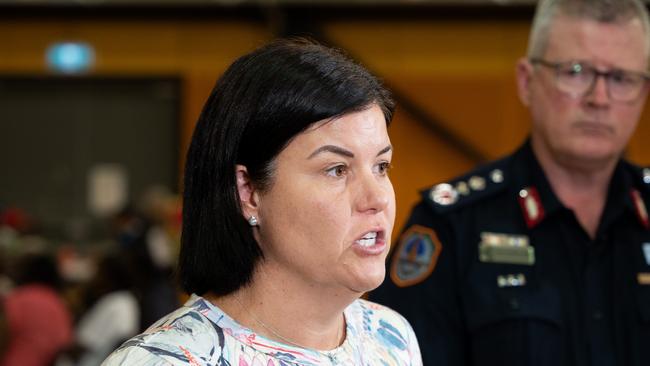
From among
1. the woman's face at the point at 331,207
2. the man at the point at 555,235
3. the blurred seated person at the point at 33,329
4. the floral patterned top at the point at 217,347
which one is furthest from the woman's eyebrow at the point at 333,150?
the blurred seated person at the point at 33,329

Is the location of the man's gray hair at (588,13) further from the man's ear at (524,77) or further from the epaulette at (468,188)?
the epaulette at (468,188)

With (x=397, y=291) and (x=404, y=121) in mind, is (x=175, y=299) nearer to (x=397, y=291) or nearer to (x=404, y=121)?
(x=397, y=291)

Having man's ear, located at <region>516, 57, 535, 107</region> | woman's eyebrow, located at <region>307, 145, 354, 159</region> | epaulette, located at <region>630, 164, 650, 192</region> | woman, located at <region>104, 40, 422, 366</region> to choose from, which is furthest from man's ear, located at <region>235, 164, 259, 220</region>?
epaulette, located at <region>630, 164, 650, 192</region>

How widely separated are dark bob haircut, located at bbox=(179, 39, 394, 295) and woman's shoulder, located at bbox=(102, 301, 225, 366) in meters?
0.08

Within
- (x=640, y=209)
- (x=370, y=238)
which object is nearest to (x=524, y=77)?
(x=640, y=209)

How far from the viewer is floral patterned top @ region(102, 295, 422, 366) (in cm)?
144

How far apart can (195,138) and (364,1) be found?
7237 mm

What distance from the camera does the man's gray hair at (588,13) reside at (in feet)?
8.05

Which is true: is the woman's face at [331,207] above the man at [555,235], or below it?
above

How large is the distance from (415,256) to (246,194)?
0.98 m

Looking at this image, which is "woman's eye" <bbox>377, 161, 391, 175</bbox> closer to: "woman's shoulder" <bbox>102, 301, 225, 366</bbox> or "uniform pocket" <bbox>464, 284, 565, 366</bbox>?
"woman's shoulder" <bbox>102, 301, 225, 366</bbox>

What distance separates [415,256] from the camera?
8.00 feet

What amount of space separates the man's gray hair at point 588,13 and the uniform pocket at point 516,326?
60cm

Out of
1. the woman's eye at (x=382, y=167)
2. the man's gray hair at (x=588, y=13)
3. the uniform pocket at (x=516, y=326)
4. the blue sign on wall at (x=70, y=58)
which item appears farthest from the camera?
the blue sign on wall at (x=70, y=58)
